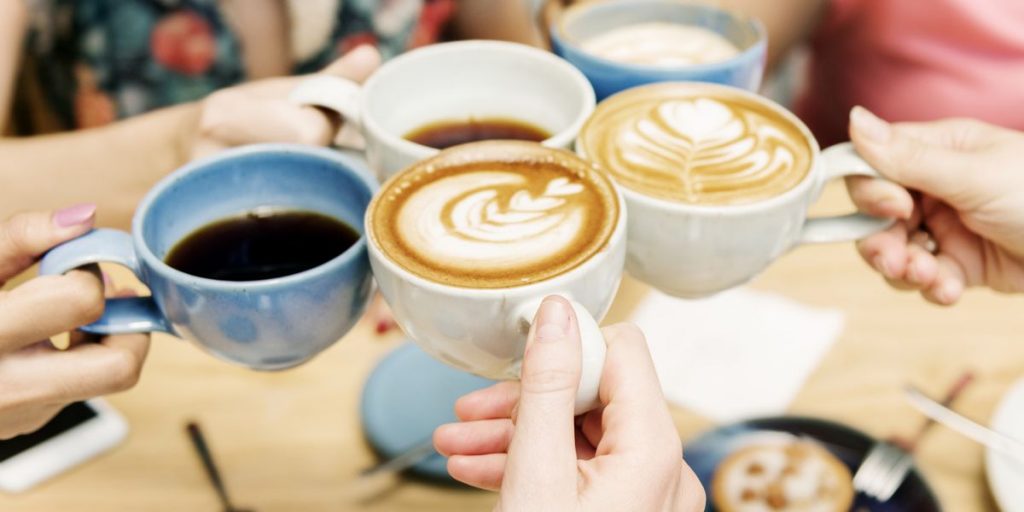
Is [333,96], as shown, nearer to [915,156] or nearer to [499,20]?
[915,156]

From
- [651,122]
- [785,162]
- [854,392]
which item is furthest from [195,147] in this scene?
[854,392]

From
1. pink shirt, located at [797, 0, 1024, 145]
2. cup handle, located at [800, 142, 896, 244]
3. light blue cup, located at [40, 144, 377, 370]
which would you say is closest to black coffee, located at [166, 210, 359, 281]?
light blue cup, located at [40, 144, 377, 370]

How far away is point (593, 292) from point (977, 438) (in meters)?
0.51

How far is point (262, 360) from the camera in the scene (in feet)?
2.16

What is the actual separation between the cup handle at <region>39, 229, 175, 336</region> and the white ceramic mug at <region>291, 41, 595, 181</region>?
0.74 feet

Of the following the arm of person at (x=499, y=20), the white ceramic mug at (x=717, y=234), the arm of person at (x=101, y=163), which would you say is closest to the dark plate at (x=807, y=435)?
the white ceramic mug at (x=717, y=234)

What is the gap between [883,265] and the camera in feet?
3.01

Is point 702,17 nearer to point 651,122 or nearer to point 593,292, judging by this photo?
point 651,122

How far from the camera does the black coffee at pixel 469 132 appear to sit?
846 mm

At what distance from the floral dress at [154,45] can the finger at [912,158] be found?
92 centimetres

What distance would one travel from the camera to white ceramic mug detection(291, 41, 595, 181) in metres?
0.78

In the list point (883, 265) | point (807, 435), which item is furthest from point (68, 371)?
point (883, 265)

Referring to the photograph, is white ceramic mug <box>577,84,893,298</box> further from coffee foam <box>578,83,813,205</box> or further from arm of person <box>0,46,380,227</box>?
arm of person <box>0,46,380,227</box>

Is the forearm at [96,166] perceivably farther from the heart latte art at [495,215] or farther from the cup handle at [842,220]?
the cup handle at [842,220]
